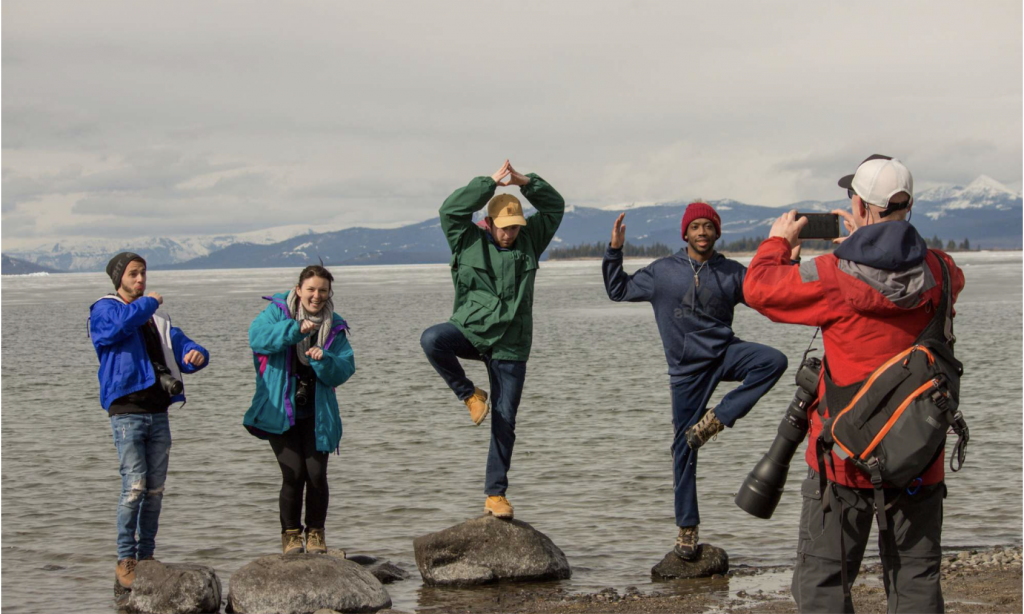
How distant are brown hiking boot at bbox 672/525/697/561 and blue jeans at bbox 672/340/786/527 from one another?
0.78 feet

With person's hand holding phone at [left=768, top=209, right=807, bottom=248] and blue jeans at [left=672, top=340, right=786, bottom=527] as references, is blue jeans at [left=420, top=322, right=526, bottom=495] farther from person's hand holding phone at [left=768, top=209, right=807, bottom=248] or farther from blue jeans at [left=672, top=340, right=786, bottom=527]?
person's hand holding phone at [left=768, top=209, right=807, bottom=248]

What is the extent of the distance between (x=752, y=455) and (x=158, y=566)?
8092mm

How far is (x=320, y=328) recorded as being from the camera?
7688mm

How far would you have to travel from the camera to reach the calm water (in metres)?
9.29

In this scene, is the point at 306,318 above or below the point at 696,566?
above

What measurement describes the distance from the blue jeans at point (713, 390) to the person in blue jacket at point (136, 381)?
11.6ft

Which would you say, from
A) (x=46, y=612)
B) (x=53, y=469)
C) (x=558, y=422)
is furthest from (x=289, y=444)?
(x=558, y=422)

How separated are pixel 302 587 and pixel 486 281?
8.41 ft

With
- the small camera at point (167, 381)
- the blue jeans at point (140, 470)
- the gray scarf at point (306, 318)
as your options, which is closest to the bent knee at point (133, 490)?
the blue jeans at point (140, 470)

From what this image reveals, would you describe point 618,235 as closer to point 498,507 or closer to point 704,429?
point 704,429

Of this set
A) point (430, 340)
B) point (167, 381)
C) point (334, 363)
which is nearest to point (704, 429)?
point (430, 340)

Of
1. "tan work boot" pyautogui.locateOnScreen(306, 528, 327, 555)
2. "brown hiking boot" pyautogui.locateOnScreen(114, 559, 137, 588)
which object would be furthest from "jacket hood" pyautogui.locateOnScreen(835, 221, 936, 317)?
"brown hiking boot" pyautogui.locateOnScreen(114, 559, 137, 588)

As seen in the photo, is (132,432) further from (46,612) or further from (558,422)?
(558,422)

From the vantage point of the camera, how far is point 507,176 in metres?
7.81
